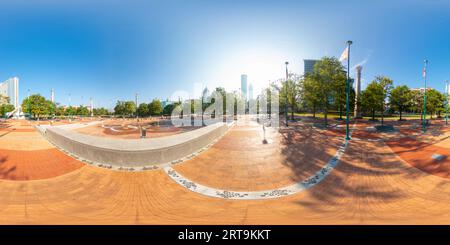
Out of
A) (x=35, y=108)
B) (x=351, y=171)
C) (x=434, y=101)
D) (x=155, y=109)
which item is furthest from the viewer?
(x=155, y=109)

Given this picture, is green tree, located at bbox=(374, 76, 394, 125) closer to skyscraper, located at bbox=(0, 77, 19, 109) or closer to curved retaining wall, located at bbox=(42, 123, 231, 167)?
curved retaining wall, located at bbox=(42, 123, 231, 167)

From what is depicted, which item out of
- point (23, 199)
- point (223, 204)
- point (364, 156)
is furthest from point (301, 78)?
point (23, 199)

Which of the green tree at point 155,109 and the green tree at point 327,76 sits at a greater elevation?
the green tree at point 327,76

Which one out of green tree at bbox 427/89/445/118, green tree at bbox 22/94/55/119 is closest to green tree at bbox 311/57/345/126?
green tree at bbox 427/89/445/118

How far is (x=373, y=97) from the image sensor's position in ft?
69.0

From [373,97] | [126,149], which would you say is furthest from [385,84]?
[126,149]

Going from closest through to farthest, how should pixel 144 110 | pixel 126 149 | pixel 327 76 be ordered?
pixel 126 149
pixel 327 76
pixel 144 110

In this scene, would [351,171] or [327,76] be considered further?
[327,76]

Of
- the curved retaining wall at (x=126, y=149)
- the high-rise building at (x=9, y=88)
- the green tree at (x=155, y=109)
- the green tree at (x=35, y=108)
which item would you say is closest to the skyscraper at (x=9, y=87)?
the high-rise building at (x=9, y=88)

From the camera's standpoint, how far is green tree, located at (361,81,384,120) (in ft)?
68.5

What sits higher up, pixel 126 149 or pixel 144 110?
pixel 144 110

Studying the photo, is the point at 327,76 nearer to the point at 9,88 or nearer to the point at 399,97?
the point at 399,97

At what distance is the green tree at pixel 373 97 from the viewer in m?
20.9

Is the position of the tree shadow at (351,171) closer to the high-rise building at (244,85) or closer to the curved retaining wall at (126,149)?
the curved retaining wall at (126,149)
